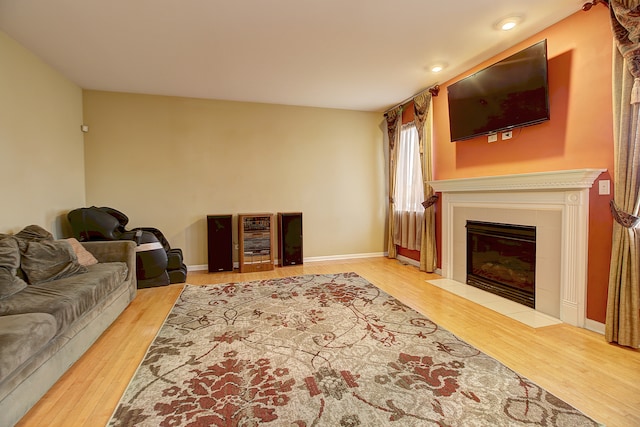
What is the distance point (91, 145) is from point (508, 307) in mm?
5751

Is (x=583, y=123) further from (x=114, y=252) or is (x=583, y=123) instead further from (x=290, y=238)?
(x=114, y=252)

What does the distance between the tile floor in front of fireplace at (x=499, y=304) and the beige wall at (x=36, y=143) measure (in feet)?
15.5

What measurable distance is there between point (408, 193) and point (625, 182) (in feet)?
9.61

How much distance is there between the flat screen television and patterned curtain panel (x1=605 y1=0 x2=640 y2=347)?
55 cm

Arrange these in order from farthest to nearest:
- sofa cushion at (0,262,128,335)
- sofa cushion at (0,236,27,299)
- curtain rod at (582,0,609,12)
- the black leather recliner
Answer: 1. the black leather recliner
2. curtain rod at (582,0,609,12)
3. sofa cushion at (0,236,27,299)
4. sofa cushion at (0,262,128,335)

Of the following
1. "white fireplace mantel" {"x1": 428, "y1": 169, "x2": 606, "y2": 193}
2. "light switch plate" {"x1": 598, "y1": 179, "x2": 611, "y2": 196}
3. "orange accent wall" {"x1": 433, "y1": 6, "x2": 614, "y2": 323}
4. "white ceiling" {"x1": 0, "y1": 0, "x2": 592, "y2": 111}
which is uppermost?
"white ceiling" {"x1": 0, "y1": 0, "x2": 592, "y2": 111}

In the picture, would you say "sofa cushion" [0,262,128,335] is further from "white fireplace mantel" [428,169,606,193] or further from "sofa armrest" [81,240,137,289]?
"white fireplace mantel" [428,169,606,193]

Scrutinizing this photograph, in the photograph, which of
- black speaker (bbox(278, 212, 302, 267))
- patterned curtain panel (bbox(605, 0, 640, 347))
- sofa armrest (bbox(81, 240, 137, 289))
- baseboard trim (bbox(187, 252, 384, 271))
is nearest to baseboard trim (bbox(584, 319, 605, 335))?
patterned curtain panel (bbox(605, 0, 640, 347))

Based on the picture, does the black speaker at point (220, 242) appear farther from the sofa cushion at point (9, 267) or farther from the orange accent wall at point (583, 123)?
the orange accent wall at point (583, 123)

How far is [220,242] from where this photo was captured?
4.73m

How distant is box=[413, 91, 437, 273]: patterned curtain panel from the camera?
444 cm

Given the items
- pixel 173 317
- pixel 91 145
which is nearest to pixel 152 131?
pixel 91 145

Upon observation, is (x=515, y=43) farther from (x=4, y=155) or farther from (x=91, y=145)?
(x=91, y=145)

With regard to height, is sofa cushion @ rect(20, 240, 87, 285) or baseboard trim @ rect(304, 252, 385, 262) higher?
sofa cushion @ rect(20, 240, 87, 285)
